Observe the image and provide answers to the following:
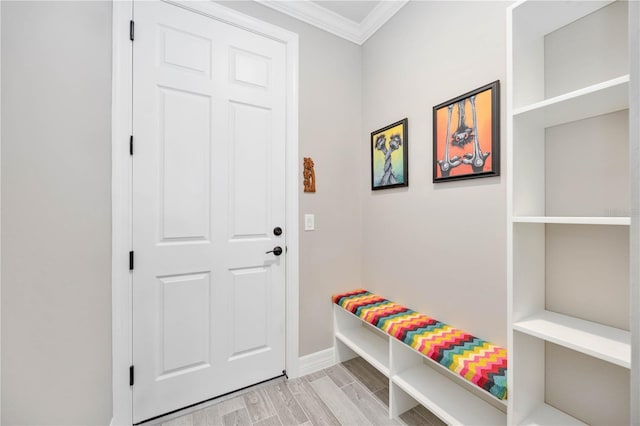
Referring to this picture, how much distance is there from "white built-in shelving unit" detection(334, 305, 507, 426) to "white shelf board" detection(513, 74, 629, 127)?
1134 millimetres

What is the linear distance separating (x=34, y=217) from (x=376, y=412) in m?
1.82

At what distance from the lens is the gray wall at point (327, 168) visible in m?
2.01

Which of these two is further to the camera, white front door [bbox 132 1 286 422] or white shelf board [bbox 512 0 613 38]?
white front door [bbox 132 1 286 422]

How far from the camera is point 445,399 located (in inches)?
54.6

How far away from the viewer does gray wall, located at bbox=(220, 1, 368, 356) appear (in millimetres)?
2014

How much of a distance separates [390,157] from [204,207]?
4.28 ft

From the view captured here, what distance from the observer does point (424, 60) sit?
1729 millimetres

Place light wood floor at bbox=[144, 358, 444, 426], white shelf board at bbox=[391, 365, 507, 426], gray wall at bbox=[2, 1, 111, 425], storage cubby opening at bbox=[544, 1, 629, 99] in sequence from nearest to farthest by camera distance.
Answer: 1. gray wall at bbox=[2, 1, 111, 425]
2. storage cubby opening at bbox=[544, 1, 629, 99]
3. white shelf board at bbox=[391, 365, 507, 426]
4. light wood floor at bbox=[144, 358, 444, 426]

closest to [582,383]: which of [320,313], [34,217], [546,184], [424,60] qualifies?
[546,184]

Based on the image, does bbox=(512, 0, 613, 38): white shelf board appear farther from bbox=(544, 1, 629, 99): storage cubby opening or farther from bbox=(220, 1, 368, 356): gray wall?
bbox=(220, 1, 368, 356): gray wall

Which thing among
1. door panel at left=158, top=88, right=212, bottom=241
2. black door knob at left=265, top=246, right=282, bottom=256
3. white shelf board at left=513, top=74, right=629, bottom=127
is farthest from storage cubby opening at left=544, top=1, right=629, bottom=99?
door panel at left=158, top=88, right=212, bottom=241

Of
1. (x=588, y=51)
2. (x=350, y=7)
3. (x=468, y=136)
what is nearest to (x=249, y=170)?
(x=468, y=136)

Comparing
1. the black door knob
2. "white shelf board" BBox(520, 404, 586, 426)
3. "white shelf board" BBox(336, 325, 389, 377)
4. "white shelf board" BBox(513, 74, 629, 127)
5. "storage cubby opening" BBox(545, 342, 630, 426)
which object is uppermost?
"white shelf board" BBox(513, 74, 629, 127)

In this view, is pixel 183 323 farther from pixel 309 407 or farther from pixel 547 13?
pixel 547 13
